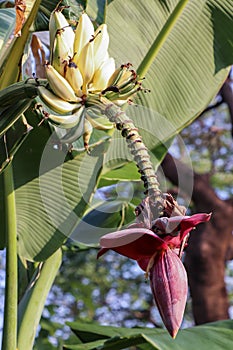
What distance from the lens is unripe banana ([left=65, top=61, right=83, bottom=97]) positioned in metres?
0.68

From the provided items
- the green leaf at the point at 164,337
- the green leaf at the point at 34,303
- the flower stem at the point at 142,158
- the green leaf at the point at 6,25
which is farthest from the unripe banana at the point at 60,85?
the green leaf at the point at 34,303

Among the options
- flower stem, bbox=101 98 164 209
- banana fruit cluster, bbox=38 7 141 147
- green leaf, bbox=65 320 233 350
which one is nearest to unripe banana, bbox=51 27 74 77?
banana fruit cluster, bbox=38 7 141 147

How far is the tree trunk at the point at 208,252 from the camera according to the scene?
11.3 ft

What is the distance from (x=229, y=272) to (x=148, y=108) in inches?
175

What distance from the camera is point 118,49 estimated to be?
1.54 metres

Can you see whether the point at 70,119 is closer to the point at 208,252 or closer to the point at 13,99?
the point at 13,99

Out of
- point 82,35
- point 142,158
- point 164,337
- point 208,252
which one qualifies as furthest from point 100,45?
point 208,252

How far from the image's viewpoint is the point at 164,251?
562mm

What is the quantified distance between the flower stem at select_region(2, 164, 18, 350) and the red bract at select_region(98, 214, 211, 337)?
72cm

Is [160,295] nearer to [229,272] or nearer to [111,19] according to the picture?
[111,19]

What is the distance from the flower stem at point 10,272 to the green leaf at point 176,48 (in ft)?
1.43

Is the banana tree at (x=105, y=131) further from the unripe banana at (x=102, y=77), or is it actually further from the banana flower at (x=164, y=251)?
the banana flower at (x=164, y=251)

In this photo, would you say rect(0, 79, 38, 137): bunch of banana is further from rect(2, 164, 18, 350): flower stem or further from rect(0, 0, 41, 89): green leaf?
rect(2, 164, 18, 350): flower stem

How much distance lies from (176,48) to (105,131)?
13.3 inches
